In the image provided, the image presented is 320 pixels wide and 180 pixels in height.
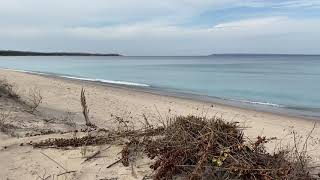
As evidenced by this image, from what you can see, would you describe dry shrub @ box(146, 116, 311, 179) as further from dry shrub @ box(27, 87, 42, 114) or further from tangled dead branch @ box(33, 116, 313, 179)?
dry shrub @ box(27, 87, 42, 114)

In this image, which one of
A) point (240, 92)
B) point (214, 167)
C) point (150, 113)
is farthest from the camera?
point (240, 92)

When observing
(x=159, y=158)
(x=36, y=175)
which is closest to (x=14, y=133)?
(x=36, y=175)

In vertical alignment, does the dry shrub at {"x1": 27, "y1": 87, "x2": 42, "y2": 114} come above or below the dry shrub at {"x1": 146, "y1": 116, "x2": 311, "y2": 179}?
below

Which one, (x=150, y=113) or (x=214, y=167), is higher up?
(x=214, y=167)

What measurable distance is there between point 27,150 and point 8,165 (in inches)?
17.8

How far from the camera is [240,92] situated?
27.3 metres

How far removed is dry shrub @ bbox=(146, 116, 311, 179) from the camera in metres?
4.24

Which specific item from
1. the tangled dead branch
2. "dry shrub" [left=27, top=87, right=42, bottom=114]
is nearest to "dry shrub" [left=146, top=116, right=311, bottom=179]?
the tangled dead branch

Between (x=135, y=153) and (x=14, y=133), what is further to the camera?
→ (x=14, y=133)

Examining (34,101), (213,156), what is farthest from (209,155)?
(34,101)

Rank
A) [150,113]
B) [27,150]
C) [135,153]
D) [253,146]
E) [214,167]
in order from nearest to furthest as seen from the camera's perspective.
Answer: [214,167] < [253,146] < [135,153] < [27,150] < [150,113]

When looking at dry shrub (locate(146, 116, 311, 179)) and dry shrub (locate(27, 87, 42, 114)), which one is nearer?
dry shrub (locate(146, 116, 311, 179))

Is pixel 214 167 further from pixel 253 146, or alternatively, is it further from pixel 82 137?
pixel 82 137

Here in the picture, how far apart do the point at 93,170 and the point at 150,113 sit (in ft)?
29.6
